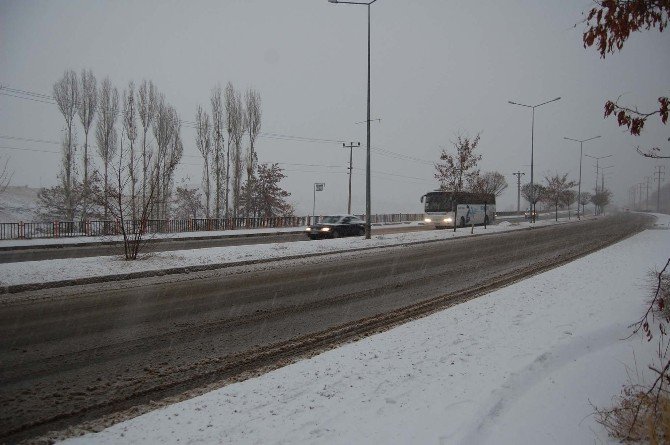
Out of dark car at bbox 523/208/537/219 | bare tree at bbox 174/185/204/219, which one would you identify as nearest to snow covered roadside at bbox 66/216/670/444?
dark car at bbox 523/208/537/219

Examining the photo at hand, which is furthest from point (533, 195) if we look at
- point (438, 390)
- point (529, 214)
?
point (438, 390)

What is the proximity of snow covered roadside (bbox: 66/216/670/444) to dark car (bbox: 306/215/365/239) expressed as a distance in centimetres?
1775

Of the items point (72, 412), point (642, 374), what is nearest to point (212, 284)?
point (72, 412)

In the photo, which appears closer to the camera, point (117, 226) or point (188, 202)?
point (117, 226)

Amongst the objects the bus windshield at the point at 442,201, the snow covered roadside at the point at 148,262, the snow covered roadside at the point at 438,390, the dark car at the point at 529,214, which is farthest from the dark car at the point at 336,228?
the dark car at the point at 529,214

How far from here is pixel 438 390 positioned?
14.4ft

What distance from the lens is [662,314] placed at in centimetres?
699

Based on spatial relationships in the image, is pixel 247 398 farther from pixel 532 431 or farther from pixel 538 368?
pixel 538 368

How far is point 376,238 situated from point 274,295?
14.2m

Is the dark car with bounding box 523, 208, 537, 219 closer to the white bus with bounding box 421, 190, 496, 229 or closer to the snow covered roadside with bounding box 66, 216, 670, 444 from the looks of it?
the white bus with bounding box 421, 190, 496, 229

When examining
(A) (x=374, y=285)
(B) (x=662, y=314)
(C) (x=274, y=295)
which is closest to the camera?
(B) (x=662, y=314)

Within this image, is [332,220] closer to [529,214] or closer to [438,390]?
[438,390]

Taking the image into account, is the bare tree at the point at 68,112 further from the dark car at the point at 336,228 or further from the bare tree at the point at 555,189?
the bare tree at the point at 555,189

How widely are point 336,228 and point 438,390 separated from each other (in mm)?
20824
